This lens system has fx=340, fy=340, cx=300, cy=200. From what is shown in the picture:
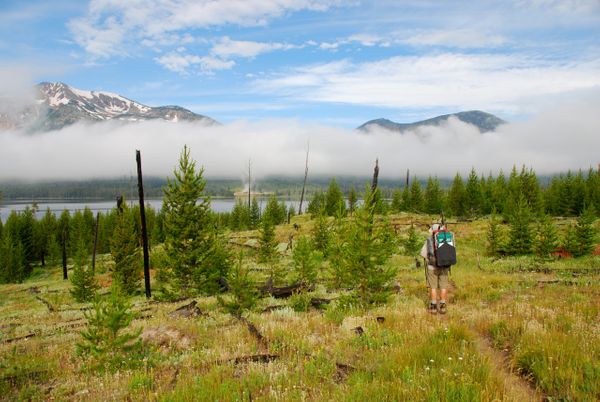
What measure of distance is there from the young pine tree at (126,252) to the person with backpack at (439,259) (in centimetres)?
2542

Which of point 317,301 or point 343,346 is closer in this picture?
point 343,346

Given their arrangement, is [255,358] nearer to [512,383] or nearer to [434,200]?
[512,383]

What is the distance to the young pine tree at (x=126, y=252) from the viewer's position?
28.1 m

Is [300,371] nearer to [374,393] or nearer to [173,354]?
[374,393]

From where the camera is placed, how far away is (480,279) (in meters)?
15.3

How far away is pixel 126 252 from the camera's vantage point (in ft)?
94.3

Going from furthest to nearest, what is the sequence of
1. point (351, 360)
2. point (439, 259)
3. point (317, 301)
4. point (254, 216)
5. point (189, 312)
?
point (254, 216)
point (317, 301)
point (189, 312)
point (439, 259)
point (351, 360)

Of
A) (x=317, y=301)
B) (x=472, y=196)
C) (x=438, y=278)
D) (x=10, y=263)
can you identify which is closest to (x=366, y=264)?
(x=438, y=278)

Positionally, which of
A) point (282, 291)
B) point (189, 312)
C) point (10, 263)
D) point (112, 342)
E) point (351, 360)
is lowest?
point (10, 263)

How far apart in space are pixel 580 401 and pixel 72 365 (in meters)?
9.10

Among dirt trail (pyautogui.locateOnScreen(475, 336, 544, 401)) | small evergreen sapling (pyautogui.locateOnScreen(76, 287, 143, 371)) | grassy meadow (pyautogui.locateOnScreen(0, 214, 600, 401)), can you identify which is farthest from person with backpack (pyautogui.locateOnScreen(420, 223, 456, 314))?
small evergreen sapling (pyautogui.locateOnScreen(76, 287, 143, 371))

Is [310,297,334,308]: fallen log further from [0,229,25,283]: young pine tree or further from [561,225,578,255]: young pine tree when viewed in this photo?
[0,229,25,283]: young pine tree

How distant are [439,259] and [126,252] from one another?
26708mm

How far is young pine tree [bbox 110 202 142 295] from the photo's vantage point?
28109 millimetres
